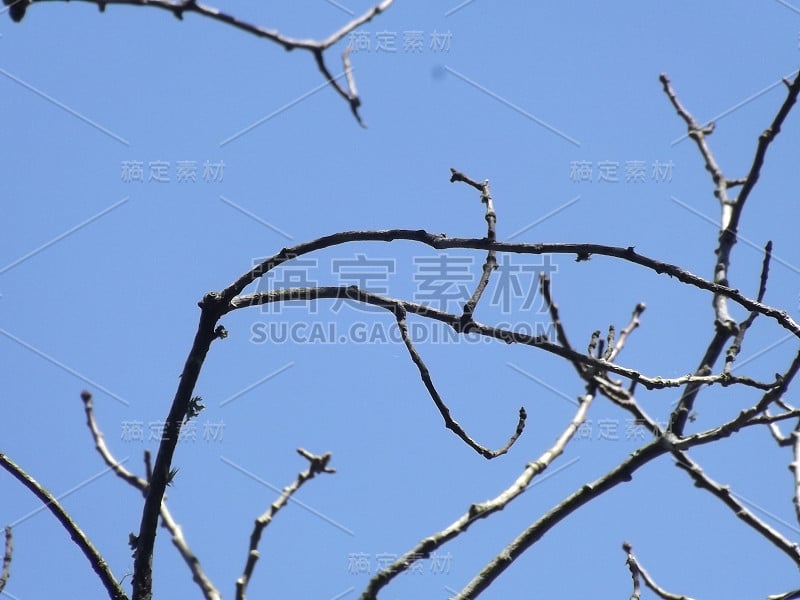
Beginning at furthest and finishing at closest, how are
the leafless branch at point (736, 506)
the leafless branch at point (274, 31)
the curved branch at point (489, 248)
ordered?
the leafless branch at point (736, 506) → the curved branch at point (489, 248) → the leafless branch at point (274, 31)

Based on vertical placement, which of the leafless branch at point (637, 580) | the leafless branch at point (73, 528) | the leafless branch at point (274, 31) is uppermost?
the leafless branch at point (274, 31)

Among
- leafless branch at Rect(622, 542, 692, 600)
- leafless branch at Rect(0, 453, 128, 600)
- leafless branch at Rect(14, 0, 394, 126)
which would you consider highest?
leafless branch at Rect(14, 0, 394, 126)

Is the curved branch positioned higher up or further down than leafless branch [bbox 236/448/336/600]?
higher up

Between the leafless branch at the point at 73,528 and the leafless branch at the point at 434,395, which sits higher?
the leafless branch at the point at 434,395

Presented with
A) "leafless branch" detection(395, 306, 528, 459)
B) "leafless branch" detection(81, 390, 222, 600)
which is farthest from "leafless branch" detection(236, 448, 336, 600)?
"leafless branch" detection(395, 306, 528, 459)

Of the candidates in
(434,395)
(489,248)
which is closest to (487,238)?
(489,248)

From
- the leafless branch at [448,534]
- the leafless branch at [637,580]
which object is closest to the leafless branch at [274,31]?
the leafless branch at [448,534]

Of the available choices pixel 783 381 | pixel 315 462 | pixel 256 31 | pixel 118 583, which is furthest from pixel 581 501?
pixel 256 31

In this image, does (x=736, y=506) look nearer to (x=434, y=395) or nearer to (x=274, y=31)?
(x=434, y=395)

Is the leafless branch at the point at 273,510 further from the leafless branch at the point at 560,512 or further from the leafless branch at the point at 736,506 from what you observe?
the leafless branch at the point at 736,506

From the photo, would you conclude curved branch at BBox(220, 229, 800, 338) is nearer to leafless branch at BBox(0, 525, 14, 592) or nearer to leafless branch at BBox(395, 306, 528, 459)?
leafless branch at BBox(395, 306, 528, 459)

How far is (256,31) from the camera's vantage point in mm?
1666

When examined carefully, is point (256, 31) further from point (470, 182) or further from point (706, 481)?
point (706, 481)

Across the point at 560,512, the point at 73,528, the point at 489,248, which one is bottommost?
the point at 73,528
